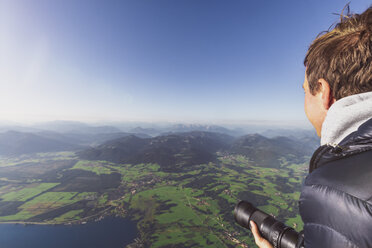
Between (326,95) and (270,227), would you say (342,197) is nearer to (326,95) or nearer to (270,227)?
(326,95)

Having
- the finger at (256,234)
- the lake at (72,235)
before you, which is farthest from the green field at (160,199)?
the finger at (256,234)

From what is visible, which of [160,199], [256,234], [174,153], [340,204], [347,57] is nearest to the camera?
[340,204]

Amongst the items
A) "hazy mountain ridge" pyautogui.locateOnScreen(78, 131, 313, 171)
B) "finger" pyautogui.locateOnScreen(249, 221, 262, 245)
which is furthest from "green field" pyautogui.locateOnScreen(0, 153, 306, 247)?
"finger" pyautogui.locateOnScreen(249, 221, 262, 245)

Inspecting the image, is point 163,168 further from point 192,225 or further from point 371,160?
point 371,160

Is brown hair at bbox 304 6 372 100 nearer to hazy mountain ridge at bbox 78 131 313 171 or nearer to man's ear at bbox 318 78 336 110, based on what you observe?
man's ear at bbox 318 78 336 110

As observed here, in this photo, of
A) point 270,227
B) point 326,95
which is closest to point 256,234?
point 270,227

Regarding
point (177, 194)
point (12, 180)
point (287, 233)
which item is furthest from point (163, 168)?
point (287, 233)
